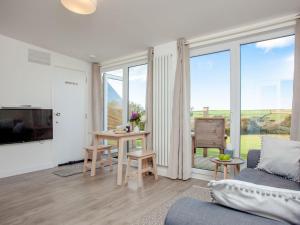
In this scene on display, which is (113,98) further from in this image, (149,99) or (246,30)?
(246,30)

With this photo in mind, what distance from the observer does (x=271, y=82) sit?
2912 millimetres

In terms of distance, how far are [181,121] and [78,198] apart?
6.22 feet

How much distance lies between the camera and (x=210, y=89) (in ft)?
11.3

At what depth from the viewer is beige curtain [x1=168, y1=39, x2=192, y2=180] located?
3367 millimetres

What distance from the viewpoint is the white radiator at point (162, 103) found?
366 centimetres

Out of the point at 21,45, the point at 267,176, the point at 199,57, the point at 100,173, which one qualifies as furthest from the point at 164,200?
the point at 21,45

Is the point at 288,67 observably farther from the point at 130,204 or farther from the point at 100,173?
the point at 100,173

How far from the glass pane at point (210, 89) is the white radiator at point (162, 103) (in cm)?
40

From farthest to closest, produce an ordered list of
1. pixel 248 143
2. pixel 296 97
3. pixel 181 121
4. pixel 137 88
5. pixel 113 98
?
pixel 113 98 → pixel 137 88 → pixel 181 121 → pixel 248 143 → pixel 296 97

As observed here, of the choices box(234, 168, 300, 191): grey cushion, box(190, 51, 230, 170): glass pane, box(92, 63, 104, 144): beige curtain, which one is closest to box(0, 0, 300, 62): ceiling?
box(190, 51, 230, 170): glass pane

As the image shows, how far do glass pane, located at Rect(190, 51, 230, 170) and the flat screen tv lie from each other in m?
2.85

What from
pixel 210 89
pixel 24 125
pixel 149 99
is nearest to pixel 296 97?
pixel 210 89

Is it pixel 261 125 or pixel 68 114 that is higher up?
pixel 68 114

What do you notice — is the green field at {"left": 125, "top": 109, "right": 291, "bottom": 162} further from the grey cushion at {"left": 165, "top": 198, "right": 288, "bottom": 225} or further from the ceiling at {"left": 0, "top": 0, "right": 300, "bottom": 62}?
the grey cushion at {"left": 165, "top": 198, "right": 288, "bottom": 225}
